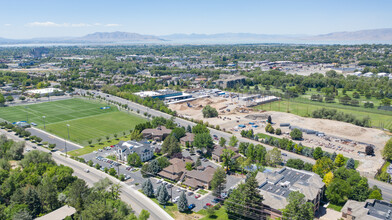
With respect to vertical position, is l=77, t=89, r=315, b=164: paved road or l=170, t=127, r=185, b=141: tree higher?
l=170, t=127, r=185, b=141: tree

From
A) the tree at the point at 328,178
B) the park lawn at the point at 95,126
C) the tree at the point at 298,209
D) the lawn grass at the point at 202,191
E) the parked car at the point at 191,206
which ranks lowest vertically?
the lawn grass at the point at 202,191

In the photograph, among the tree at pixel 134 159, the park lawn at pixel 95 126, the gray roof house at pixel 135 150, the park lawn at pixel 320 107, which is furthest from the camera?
the park lawn at pixel 320 107

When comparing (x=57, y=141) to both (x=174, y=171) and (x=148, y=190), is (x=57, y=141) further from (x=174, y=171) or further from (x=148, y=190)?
(x=148, y=190)

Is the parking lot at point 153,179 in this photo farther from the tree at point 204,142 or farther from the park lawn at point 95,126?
the park lawn at point 95,126

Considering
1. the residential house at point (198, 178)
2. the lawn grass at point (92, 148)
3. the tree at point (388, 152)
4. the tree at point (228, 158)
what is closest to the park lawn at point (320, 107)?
the tree at point (388, 152)

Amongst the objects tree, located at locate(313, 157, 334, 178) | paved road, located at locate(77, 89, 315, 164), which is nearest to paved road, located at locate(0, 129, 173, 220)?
tree, located at locate(313, 157, 334, 178)

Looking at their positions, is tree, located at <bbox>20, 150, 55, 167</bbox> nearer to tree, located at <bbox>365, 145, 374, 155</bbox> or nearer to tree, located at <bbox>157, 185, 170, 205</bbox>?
tree, located at <bbox>157, 185, 170, 205</bbox>

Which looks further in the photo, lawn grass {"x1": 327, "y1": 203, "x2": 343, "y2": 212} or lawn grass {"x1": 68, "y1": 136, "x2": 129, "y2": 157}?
lawn grass {"x1": 68, "y1": 136, "x2": 129, "y2": 157}

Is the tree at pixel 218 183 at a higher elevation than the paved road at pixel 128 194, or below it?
higher
